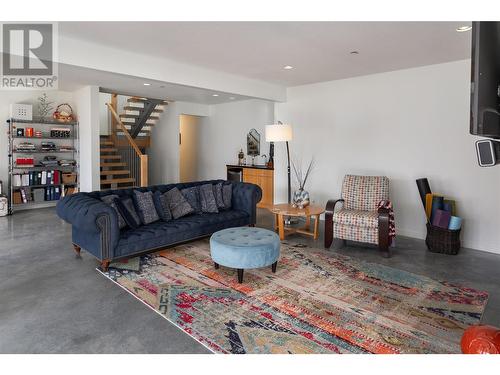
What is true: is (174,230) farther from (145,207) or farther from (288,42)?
(288,42)

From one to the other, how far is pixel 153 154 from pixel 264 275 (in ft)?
23.6

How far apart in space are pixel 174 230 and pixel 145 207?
0.47 m

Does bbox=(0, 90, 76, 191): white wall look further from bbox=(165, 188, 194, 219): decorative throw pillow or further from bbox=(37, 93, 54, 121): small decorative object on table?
bbox=(165, 188, 194, 219): decorative throw pillow

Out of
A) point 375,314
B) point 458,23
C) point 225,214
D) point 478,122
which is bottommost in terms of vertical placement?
point 375,314

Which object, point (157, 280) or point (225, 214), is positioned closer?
point (157, 280)

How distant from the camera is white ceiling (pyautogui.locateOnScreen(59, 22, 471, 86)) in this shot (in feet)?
11.2

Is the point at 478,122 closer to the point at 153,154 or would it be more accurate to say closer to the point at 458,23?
the point at 458,23

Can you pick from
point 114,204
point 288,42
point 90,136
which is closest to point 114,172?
point 90,136

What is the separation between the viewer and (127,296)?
3.03 metres

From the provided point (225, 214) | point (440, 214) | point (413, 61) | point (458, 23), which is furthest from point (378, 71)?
point (225, 214)

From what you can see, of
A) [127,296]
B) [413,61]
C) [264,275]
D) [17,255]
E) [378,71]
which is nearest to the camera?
[127,296]

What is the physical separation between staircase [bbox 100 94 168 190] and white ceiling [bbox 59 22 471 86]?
154 inches

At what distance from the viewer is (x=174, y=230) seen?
13.5 feet

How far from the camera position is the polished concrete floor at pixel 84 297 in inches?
90.5
